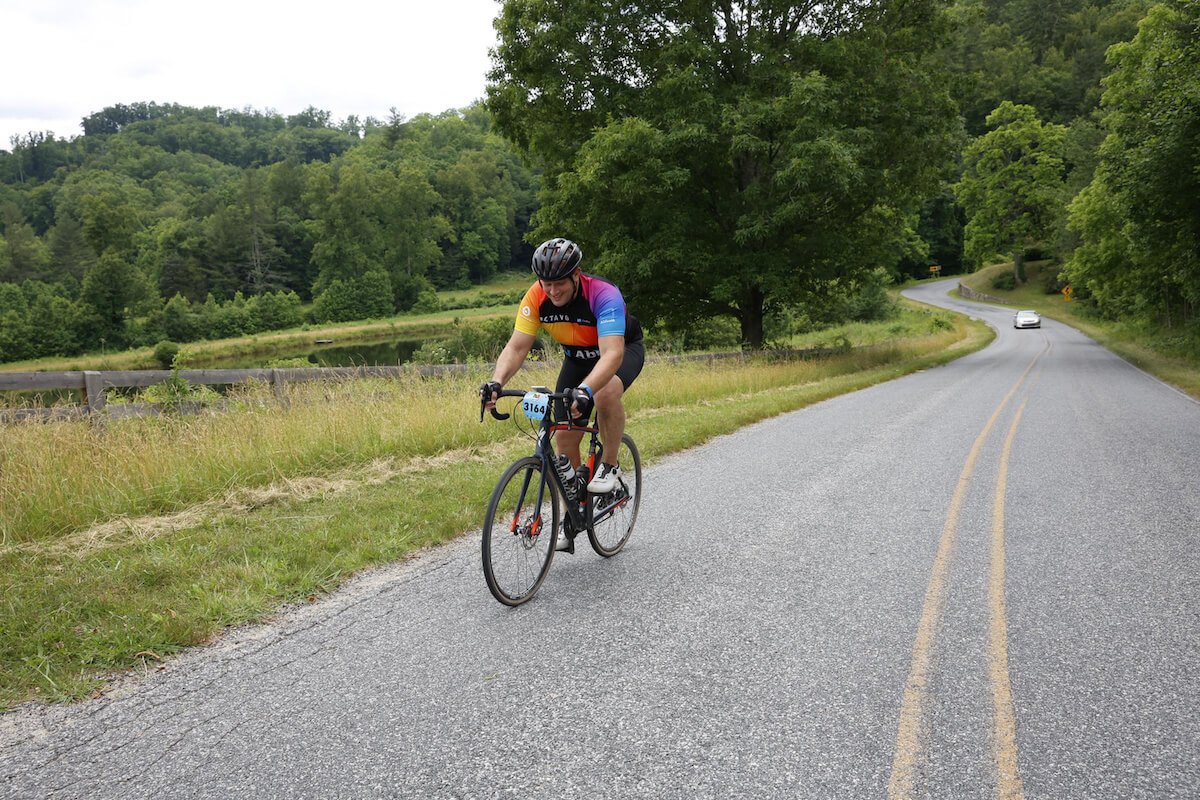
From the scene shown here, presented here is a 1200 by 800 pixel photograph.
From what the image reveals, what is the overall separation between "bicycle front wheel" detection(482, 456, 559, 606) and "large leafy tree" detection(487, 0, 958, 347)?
15097mm

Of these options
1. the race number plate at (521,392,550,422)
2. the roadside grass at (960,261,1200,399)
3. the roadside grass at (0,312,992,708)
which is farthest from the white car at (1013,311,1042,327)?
the race number plate at (521,392,550,422)

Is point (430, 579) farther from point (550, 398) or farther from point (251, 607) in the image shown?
point (550, 398)

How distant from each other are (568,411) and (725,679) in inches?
68.9

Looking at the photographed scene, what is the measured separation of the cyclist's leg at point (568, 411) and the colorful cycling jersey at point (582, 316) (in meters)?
0.11

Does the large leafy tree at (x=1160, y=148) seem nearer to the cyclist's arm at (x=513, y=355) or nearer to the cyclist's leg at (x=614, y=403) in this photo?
the cyclist's leg at (x=614, y=403)

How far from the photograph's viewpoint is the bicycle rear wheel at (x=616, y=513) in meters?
4.78

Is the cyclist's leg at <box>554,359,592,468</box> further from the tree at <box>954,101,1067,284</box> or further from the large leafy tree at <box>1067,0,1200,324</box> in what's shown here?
the tree at <box>954,101,1067,284</box>

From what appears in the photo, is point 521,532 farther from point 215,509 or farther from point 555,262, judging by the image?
point 215,509

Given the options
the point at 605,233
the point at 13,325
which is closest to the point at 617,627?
the point at 605,233

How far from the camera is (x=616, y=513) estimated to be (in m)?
5.15

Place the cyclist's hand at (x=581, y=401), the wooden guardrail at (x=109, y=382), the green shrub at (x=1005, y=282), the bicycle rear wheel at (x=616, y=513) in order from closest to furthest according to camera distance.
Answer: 1. the cyclist's hand at (x=581, y=401)
2. the bicycle rear wheel at (x=616, y=513)
3. the wooden guardrail at (x=109, y=382)
4. the green shrub at (x=1005, y=282)

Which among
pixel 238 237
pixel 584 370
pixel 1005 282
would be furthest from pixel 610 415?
pixel 238 237

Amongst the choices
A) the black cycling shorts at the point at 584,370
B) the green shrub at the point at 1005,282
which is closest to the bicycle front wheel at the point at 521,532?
the black cycling shorts at the point at 584,370

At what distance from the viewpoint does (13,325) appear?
57125mm
